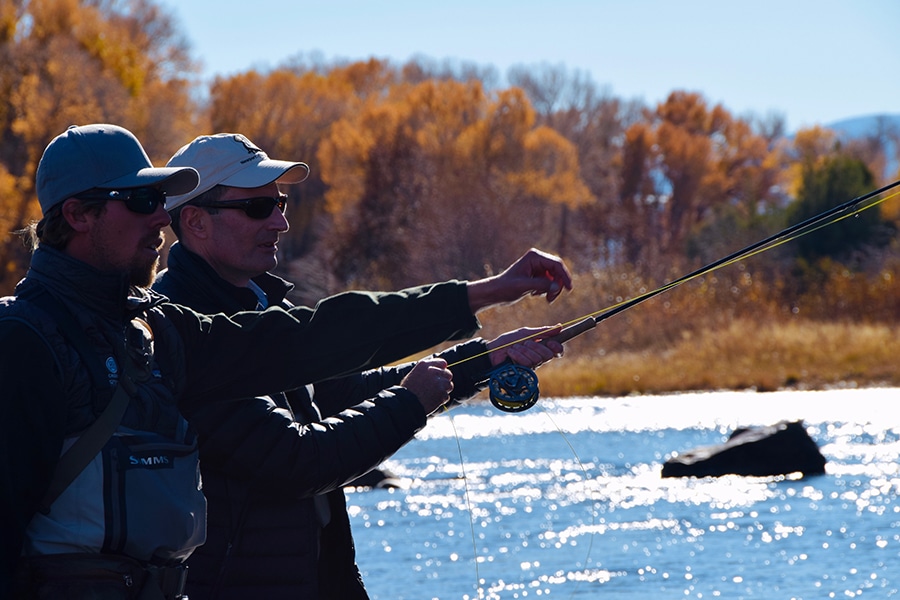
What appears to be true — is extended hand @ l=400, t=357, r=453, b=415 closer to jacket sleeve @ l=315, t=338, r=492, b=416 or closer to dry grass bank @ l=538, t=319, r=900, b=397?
jacket sleeve @ l=315, t=338, r=492, b=416

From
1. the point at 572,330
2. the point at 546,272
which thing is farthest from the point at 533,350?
the point at 546,272

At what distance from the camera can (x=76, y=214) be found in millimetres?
2469

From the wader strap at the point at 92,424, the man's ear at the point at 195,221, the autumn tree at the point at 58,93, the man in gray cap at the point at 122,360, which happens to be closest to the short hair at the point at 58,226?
the man in gray cap at the point at 122,360

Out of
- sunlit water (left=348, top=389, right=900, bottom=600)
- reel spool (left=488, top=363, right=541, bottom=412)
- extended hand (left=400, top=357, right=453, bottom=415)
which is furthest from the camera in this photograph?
sunlit water (left=348, top=389, right=900, bottom=600)

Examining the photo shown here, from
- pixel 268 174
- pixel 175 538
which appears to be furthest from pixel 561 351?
pixel 175 538

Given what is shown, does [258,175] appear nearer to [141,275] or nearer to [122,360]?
[141,275]

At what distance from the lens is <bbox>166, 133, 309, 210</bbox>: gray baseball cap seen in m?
3.12

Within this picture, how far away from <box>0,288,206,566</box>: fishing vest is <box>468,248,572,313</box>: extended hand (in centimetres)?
63

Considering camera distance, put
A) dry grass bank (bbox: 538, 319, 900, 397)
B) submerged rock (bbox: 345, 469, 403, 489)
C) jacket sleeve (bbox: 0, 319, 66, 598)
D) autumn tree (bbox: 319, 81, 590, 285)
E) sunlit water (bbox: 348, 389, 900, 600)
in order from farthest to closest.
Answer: autumn tree (bbox: 319, 81, 590, 285), dry grass bank (bbox: 538, 319, 900, 397), submerged rock (bbox: 345, 469, 403, 489), sunlit water (bbox: 348, 389, 900, 600), jacket sleeve (bbox: 0, 319, 66, 598)

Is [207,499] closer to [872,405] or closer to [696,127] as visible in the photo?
[872,405]

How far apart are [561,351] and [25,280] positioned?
134 centimetres

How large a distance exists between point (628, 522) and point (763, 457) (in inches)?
101

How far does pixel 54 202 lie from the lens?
247 cm

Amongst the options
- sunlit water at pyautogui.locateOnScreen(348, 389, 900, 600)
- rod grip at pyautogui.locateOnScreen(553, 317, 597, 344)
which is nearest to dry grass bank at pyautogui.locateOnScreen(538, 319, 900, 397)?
sunlit water at pyautogui.locateOnScreen(348, 389, 900, 600)
